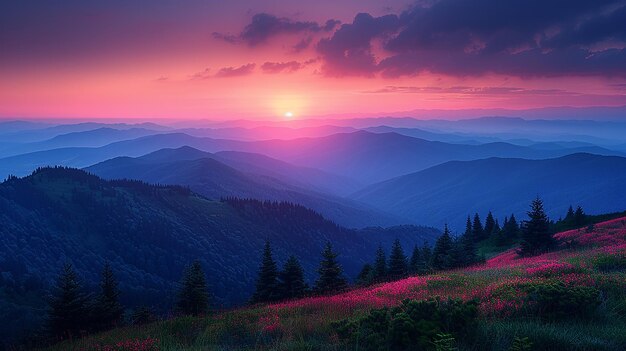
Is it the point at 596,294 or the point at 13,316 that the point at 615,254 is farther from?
the point at 13,316

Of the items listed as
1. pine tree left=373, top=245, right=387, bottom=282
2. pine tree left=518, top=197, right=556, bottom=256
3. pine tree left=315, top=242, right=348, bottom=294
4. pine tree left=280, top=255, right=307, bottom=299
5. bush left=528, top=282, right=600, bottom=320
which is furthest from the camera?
pine tree left=373, top=245, right=387, bottom=282

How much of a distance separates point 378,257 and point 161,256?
164m

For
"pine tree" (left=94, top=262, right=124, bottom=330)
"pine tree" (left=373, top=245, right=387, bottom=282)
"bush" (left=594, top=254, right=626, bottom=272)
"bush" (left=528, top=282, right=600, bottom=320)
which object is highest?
"bush" (left=528, top=282, right=600, bottom=320)

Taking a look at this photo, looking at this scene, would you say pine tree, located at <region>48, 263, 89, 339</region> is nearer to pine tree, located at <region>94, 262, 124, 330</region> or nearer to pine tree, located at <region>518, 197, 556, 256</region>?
pine tree, located at <region>94, 262, 124, 330</region>

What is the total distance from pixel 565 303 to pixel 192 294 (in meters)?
20.8

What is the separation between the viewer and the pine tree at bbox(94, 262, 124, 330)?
2333 centimetres

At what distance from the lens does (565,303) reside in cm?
912

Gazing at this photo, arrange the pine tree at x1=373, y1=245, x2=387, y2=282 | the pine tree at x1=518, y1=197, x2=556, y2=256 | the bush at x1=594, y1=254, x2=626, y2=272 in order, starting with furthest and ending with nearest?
the pine tree at x1=373, y1=245, x2=387, y2=282 → the pine tree at x1=518, y1=197, x2=556, y2=256 → the bush at x1=594, y1=254, x2=626, y2=272

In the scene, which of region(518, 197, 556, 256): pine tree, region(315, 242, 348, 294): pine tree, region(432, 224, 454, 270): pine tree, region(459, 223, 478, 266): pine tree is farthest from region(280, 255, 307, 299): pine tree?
region(518, 197, 556, 256): pine tree

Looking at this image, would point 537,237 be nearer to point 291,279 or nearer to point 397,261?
point 397,261

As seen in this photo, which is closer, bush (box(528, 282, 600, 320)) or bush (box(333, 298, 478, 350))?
bush (box(333, 298, 478, 350))

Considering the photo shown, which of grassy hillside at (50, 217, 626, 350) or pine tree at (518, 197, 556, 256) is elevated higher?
grassy hillside at (50, 217, 626, 350)

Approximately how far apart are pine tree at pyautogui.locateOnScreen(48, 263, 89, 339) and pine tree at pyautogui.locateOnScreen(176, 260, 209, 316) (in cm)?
534

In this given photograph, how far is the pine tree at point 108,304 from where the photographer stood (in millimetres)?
23328
